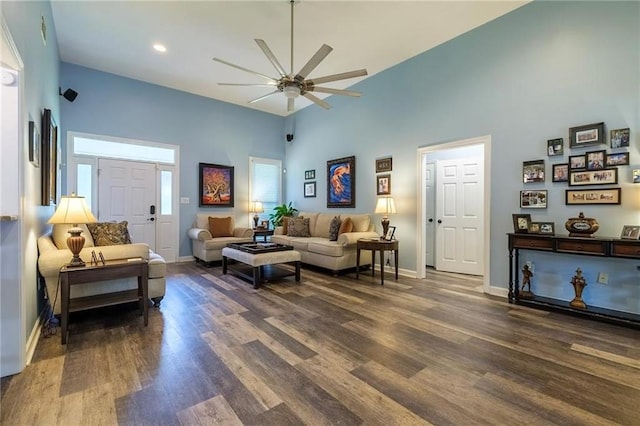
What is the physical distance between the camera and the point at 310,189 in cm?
668

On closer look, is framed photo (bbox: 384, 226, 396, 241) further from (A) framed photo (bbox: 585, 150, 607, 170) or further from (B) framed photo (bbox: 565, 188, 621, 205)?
(A) framed photo (bbox: 585, 150, 607, 170)

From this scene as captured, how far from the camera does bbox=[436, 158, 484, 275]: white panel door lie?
15.6 feet

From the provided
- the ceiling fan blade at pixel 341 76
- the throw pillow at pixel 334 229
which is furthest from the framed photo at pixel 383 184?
the ceiling fan blade at pixel 341 76

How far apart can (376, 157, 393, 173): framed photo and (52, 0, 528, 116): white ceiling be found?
5.10ft

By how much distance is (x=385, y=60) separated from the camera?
468 cm

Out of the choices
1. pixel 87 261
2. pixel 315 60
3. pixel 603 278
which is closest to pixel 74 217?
pixel 87 261

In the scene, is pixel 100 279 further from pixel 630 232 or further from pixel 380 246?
pixel 630 232

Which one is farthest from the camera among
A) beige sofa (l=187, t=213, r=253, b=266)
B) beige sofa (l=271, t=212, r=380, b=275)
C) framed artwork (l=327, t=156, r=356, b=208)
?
framed artwork (l=327, t=156, r=356, b=208)

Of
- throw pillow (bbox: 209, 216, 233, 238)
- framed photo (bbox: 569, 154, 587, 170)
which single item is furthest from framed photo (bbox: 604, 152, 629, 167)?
throw pillow (bbox: 209, 216, 233, 238)

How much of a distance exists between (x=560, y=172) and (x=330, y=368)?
→ 3231 mm

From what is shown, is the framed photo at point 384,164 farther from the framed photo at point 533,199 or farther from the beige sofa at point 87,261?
the beige sofa at point 87,261

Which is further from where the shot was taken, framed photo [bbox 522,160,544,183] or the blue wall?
the blue wall

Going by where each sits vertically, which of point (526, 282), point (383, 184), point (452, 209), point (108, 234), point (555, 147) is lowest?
point (526, 282)

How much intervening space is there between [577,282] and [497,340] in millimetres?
1330
